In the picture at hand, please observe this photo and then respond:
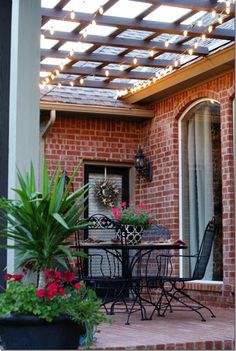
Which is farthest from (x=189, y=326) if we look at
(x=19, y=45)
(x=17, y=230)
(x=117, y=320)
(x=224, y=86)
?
(x=224, y=86)

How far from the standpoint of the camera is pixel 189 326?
6371mm

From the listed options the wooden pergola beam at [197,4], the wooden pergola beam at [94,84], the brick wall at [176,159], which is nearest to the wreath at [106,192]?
the brick wall at [176,159]

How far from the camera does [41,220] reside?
4.77 m

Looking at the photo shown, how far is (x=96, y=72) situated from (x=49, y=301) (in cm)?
488

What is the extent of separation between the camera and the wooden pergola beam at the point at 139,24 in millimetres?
7191

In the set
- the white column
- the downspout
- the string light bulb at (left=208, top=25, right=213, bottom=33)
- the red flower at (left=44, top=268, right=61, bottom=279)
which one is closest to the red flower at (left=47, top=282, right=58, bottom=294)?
the red flower at (left=44, top=268, right=61, bottom=279)

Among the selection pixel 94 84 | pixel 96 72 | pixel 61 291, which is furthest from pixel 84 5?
pixel 61 291

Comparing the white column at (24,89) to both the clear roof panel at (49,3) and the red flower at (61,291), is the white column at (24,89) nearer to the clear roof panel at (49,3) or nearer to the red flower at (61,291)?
the red flower at (61,291)

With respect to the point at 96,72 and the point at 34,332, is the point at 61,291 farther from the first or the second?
the point at 96,72

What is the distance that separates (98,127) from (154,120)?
802 millimetres

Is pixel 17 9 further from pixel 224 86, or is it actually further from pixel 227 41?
pixel 224 86

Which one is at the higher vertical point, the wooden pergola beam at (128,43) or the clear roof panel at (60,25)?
the clear roof panel at (60,25)

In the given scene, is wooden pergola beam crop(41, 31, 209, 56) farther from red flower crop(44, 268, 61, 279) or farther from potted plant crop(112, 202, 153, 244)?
Answer: red flower crop(44, 268, 61, 279)

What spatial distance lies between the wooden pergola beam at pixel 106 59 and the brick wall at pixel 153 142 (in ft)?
2.22
